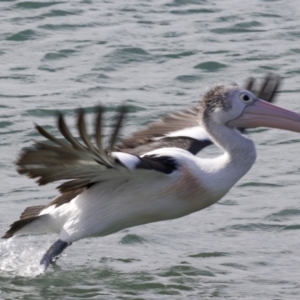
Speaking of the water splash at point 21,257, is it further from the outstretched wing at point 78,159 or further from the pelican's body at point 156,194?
the outstretched wing at point 78,159

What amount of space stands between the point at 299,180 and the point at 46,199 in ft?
7.90

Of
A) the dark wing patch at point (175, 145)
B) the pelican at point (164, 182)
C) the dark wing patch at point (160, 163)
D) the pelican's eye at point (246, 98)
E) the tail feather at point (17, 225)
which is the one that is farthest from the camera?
the dark wing patch at point (175, 145)

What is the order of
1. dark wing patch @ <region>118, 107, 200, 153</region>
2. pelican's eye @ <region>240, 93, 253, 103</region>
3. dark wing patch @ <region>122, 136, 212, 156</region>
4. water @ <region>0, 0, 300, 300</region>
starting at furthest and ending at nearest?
dark wing patch @ <region>118, 107, 200, 153</region>, dark wing patch @ <region>122, 136, 212, 156</region>, water @ <region>0, 0, 300, 300</region>, pelican's eye @ <region>240, 93, 253, 103</region>

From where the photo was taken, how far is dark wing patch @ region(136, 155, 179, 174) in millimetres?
7215

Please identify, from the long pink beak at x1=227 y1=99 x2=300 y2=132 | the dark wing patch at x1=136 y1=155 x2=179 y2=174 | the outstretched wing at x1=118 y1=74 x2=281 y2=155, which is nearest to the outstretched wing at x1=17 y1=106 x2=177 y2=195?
the dark wing patch at x1=136 y1=155 x2=179 y2=174

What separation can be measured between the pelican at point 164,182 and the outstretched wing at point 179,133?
0.40 metres

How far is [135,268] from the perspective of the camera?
26.8 ft

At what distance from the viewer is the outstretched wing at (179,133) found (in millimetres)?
8297

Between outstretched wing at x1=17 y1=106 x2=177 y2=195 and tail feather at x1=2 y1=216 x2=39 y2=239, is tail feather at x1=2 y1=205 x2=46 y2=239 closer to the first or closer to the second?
tail feather at x1=2 y1=216 x2=39 y2=239

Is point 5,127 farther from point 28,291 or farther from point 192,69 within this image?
point 28,291

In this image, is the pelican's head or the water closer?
the pelican's head

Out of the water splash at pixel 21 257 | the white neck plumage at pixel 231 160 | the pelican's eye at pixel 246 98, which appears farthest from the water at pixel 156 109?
the pelican's eye at pixel 246 98

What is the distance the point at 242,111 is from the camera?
7.84 metres

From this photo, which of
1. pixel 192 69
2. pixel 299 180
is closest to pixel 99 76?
pixel 192 69
